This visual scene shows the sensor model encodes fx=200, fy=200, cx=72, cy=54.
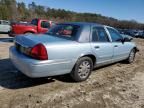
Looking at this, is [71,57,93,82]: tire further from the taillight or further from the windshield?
the taillight

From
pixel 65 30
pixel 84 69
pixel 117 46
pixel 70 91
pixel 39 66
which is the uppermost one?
pixel 65 30

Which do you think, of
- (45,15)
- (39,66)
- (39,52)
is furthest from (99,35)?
(45,15)

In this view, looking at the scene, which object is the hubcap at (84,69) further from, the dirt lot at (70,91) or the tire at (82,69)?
the dirt lot at (70,91)

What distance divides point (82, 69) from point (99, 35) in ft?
3.97

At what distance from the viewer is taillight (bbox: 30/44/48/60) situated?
4.31 m

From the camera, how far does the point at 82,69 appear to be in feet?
17.3

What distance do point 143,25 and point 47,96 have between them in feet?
222

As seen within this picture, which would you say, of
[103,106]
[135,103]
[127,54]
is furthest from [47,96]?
[127,54]

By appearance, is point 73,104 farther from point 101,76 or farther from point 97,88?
point 101,76

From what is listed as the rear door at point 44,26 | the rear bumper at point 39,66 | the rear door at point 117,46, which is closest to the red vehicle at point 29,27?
the rear door at point 44,26

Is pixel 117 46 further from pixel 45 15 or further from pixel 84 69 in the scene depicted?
pixel 45 15

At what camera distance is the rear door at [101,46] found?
554cm

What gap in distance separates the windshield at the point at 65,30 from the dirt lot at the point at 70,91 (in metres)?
1.21

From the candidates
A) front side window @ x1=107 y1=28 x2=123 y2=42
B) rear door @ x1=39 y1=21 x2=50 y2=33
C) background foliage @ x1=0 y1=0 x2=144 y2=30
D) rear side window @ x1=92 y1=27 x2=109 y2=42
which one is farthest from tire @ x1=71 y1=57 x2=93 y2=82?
background foliage @ x1=0 y1=0 x2=144 y2=30
